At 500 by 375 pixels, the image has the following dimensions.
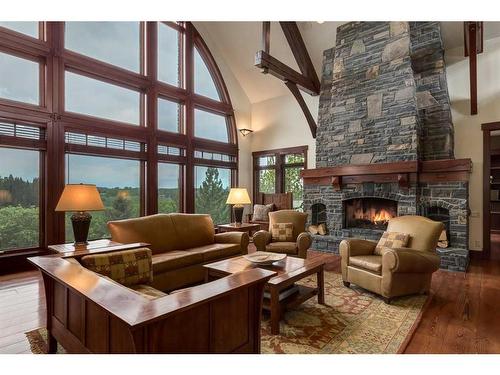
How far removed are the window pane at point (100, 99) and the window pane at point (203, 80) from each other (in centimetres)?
171

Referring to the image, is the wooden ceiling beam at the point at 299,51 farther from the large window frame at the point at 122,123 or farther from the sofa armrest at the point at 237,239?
the sofa armrest at the point at 237,239

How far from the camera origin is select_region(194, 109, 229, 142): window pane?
284 inches

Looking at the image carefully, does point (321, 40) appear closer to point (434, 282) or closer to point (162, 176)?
point (162, 176)

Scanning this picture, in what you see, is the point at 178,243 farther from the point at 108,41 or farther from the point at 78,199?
the point at 108,41

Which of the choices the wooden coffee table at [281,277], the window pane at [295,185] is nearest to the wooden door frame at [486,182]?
the window pane at [295,185]

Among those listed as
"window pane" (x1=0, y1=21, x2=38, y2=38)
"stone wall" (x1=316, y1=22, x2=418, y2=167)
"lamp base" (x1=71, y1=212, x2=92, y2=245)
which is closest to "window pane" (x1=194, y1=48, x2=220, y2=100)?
"stone wall" (x1=316, y1=22, x2=418, y2=167)

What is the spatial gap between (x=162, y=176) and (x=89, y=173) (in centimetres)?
150

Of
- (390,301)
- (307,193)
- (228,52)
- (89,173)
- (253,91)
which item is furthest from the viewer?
(253,91)

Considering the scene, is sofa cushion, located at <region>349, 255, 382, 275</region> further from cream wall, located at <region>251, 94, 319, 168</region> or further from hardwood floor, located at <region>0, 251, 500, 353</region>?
cream wall, located at <region>251, 94, 319, 168</region>

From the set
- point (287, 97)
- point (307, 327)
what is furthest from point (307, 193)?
point (307, 327)

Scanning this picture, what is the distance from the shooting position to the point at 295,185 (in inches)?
295

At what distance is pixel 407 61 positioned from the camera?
5031 mm

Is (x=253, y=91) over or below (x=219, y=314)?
over
